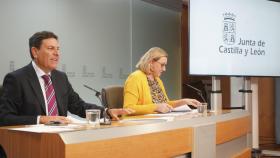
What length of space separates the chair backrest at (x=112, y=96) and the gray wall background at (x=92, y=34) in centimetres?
112

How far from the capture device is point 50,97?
2.45 m

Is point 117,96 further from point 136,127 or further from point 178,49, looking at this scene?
point 178,49

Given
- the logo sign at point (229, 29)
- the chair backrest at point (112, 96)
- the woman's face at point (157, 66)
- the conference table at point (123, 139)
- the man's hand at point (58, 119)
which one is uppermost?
the logo sign at point (229, 29)

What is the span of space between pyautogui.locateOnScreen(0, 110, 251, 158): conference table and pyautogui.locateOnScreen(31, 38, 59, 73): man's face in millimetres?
776

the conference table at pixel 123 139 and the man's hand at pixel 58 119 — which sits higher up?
the man's hand at pixel 58 119

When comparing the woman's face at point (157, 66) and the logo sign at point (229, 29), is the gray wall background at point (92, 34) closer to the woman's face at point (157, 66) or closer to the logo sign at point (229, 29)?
the woman's face at point (157, 66)

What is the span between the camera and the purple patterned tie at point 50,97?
7.98 ft

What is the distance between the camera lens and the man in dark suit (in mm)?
2234

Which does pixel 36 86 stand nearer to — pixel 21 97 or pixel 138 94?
pixel 21 97

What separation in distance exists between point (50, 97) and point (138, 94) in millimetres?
949

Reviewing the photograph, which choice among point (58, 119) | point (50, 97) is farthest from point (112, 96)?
point (58, 119)

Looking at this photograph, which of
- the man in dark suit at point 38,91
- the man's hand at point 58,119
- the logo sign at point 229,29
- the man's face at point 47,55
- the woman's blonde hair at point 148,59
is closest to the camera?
the man's hand at point 58,119

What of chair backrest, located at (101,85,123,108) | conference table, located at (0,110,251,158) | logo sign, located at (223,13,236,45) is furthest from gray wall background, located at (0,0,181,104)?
conference table, located at (0,110,251,158)

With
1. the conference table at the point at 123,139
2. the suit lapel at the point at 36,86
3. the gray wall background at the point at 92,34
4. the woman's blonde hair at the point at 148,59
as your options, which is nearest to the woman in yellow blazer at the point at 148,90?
the woman's blonde hair at the point at 148,59
